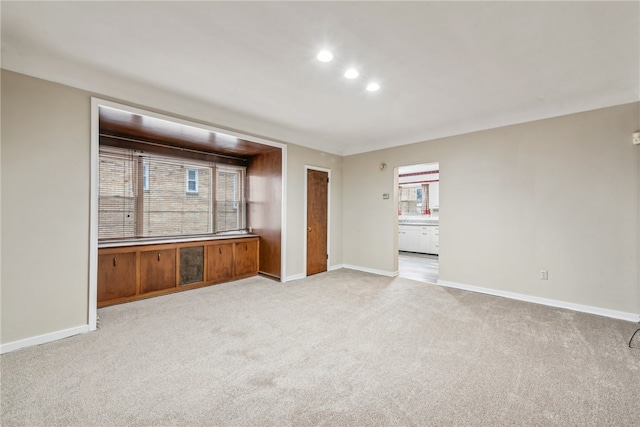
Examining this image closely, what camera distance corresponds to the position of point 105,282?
11.4 ft

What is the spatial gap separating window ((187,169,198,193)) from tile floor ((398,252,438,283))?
13.3 ft

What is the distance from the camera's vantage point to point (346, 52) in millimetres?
2346

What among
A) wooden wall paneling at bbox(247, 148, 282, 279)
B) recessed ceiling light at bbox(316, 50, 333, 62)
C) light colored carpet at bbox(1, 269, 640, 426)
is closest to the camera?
light colored carpet at bbox(1, 269, 640, 426)

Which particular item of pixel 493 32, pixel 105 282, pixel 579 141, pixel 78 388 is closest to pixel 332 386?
pixel 78 388

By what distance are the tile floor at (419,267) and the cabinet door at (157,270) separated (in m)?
3.87

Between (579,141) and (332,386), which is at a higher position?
(579,141)

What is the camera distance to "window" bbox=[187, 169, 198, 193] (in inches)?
→ 190

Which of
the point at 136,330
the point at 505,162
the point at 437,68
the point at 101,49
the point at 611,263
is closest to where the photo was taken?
the point at 101,49

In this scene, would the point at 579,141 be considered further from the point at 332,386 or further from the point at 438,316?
the point at 332,386

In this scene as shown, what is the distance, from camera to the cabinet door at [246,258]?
487cm

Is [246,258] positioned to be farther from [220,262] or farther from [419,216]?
[419,216]

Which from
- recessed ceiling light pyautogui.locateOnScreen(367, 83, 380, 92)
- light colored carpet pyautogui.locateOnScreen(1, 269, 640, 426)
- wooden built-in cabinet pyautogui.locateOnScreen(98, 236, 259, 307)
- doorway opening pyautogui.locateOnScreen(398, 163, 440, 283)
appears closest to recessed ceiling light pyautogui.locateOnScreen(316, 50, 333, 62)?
recessed ceiling light pyautogui.locateOnScreen(367, 83, 380, 92)

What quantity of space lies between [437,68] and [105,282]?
14.5 ft

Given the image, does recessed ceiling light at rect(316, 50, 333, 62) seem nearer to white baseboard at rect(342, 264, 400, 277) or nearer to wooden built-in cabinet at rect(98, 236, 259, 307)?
wooden built-in cabinet at rect(98, 236, 259, 307)
